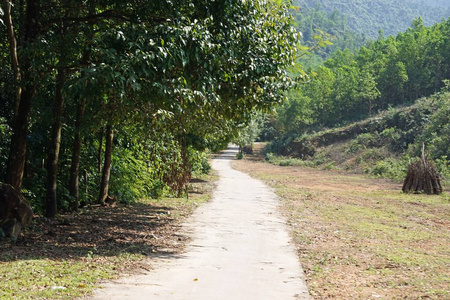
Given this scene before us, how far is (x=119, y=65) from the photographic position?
25.3 ft

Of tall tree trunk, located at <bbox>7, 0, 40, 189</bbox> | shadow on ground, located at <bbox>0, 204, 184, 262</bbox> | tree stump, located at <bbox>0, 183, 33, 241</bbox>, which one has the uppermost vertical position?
tall tree trunk, located at <bbox>7, 0, 40, 189</bbox>

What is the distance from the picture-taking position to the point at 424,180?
23.8 meters

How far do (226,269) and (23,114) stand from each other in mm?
4936

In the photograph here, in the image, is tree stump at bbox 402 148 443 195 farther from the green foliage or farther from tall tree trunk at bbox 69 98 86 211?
tall tree trunk at bbox 69 98 86 211

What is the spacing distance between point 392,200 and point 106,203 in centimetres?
1257

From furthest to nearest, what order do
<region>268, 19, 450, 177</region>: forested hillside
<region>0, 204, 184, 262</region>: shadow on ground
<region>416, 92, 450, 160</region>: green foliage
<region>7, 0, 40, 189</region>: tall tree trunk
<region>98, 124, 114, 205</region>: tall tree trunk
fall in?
<region>268, 19, 450, 177</region>: forested hillside < <region>416, 92, 450, 160</region>: green foliage < <region>98, 124, 114, 205</region>: tall tree trunk < <region>7, 0, 40, 189</region>: tall tree trunk < <region>0, 204, 184, 262</region>: shadow on ground

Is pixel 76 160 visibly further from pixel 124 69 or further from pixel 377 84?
pixel 377 84

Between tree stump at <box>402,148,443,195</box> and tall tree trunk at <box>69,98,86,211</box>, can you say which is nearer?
tall tree trunk at <box>69,98,86,211</box>

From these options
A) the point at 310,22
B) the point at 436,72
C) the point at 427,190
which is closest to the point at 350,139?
the point at 436,72

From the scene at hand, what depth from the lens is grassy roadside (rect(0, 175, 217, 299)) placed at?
6.04 metres

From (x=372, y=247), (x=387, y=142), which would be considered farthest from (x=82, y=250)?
(x=387, y=142)

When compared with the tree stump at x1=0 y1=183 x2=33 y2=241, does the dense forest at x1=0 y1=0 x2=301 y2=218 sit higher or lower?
higher

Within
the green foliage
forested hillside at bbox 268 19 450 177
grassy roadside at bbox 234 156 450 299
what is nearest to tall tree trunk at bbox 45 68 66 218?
grassy roadside at bbox 234 156 450 299

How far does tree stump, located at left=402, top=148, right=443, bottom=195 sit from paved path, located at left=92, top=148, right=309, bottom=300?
43.8 feet
